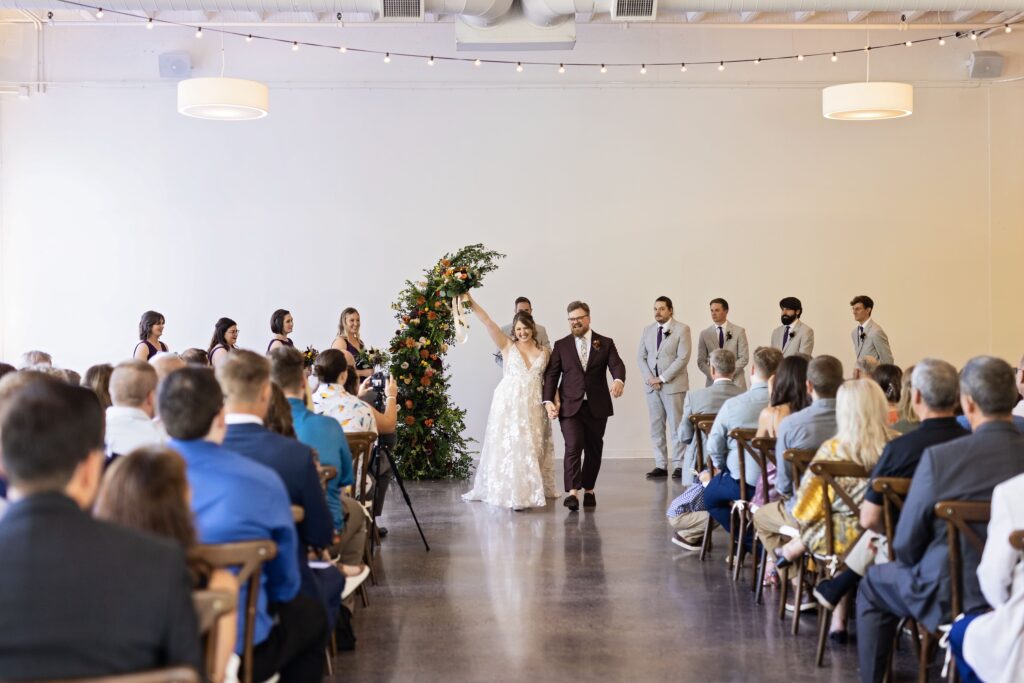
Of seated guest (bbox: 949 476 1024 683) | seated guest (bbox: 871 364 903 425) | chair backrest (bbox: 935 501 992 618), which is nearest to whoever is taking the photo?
seated guest (bbox: 949 476 1024 683)

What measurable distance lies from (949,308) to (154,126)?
342 inches

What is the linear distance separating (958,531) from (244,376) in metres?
→ 2.23

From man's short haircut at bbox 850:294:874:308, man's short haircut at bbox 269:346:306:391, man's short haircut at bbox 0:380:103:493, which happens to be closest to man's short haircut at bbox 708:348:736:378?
man's short haircut at bbox 269:346:306:391

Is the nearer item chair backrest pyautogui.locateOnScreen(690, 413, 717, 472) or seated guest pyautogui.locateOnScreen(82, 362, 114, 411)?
seated guest pyautogui.locateOnScreen(82, 362, 114, 411)

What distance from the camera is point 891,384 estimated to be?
6.00 metres

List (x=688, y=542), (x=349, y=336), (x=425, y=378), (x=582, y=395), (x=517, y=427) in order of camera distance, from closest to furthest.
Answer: (x=688, y=542) → (x=517, y=427) → (x=582, y=395) → (x=349, y=336) → (x=425, y=378)

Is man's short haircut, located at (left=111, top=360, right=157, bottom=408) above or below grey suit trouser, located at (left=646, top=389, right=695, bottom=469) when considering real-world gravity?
above

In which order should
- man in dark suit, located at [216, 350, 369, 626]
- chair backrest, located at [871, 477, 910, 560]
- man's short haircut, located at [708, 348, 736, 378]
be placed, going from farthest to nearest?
man's short haircut, located at [708, 348, 736, 378]
chair backrest, located at [871, 477, 910, 560]
man in dark suit, located at [216, 350, 369, 626]

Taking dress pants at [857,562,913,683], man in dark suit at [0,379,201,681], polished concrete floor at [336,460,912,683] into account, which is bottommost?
polished concrete floor at [336,460,912,683]

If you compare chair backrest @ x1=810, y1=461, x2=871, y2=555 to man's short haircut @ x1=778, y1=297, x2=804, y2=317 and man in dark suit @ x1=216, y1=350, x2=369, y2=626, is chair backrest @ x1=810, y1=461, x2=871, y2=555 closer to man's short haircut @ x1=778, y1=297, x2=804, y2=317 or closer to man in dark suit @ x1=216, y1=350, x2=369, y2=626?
man in dark suit @ x1=216, y1=350, x2=369, y2=626

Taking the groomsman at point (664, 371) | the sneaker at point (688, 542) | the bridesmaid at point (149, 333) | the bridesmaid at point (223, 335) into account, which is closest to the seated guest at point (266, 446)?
the sneaker at point (688, 542)

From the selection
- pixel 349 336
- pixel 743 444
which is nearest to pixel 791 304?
pixel 349 336

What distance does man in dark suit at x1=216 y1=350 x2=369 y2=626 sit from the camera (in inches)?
138

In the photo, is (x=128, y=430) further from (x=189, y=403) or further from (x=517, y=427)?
(x=517, y=427)
